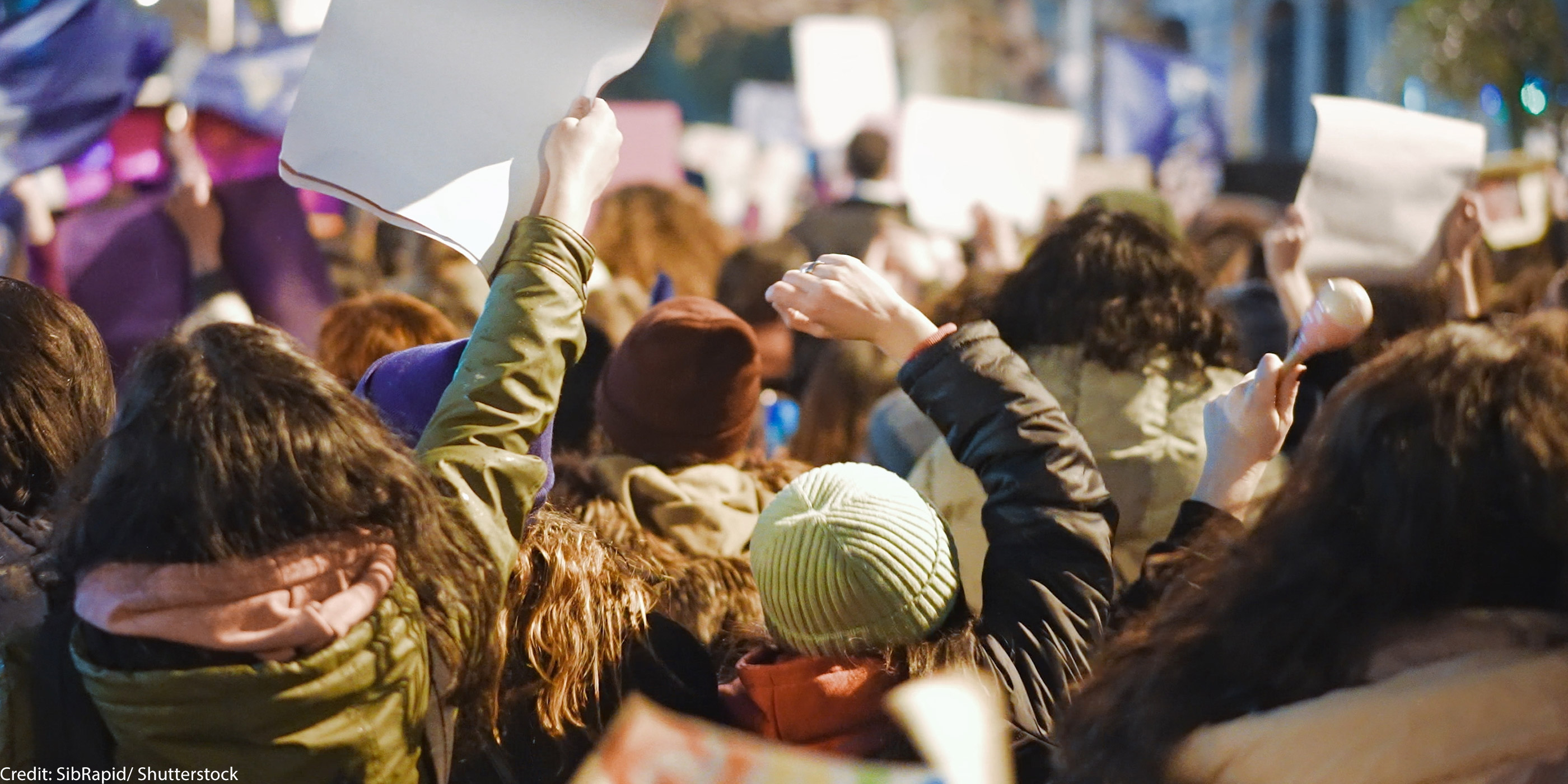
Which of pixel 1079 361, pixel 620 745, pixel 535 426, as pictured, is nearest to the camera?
pixel 620 745

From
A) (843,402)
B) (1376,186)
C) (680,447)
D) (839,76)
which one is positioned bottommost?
(843,402)

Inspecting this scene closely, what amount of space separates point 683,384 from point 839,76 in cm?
742

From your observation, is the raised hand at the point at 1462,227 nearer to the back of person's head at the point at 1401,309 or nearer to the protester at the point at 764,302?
the back of person's head at the point at 1401,309

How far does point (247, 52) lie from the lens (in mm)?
4746

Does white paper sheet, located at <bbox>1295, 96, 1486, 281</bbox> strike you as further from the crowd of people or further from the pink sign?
the pink sign

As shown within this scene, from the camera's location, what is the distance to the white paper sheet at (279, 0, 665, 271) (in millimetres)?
2102

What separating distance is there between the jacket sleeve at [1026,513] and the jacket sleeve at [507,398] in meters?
0.58

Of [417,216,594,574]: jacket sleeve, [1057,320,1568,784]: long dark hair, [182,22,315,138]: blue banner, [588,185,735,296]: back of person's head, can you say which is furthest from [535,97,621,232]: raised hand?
[588,185,735,296]: back of person's head

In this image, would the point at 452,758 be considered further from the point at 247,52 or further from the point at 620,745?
the point at 247,52

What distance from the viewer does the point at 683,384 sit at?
2.77m

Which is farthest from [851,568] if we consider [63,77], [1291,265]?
[63,77]

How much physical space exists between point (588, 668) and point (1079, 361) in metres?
1.35

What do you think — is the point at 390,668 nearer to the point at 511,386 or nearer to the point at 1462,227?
the point at 511,386

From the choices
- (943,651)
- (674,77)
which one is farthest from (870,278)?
(674,77)
